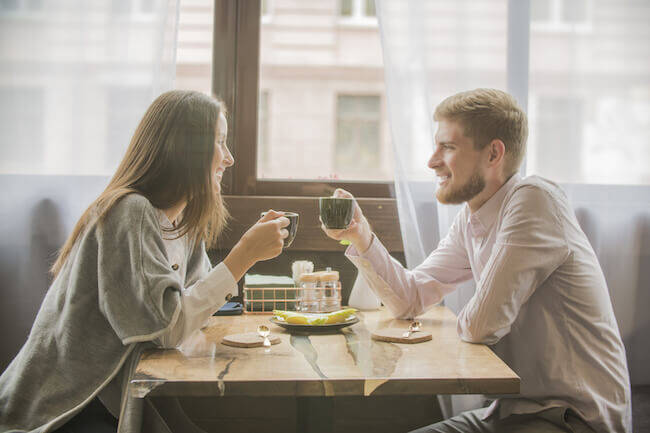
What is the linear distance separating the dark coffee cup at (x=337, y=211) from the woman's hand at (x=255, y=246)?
0.59 ft

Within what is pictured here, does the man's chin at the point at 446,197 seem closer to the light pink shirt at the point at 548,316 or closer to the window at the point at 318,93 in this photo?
the light pink shirt at the point at 548,316

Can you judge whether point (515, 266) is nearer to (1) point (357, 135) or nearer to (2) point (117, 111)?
(1) point (357, 135)

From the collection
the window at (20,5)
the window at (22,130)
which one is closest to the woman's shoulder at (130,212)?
the window at (22,130)

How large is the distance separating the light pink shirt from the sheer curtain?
141 cm

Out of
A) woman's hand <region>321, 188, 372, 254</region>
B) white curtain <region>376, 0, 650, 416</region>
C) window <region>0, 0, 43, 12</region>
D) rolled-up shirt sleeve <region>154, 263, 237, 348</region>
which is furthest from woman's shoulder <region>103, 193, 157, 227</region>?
window <region>0, 0, 43, 12</region>

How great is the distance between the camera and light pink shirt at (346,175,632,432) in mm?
1371

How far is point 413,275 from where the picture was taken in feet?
5.88

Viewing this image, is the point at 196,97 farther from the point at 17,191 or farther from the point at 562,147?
the point at 562,147

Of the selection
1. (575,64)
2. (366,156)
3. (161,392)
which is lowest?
(161,392)

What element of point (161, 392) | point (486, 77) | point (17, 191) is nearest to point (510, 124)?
point (486, 77)

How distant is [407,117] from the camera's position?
2.15m

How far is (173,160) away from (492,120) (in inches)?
36.4

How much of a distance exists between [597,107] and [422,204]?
0.81m

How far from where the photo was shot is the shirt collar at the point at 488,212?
1.65 meters
